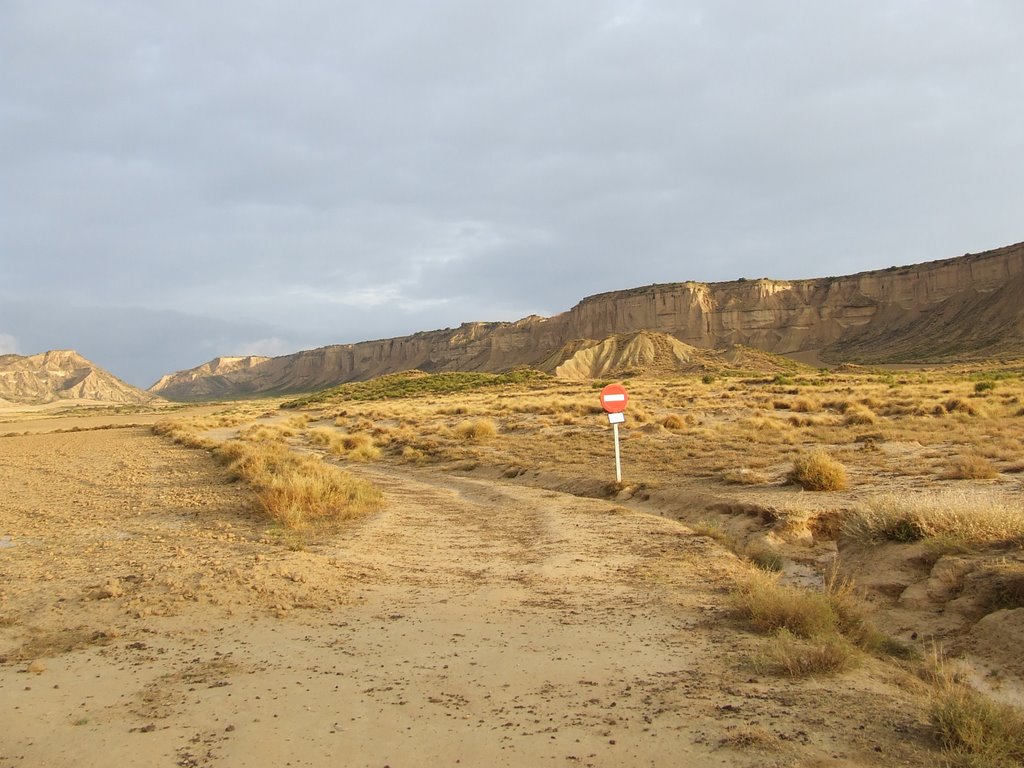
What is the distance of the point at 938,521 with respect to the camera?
7410 mm

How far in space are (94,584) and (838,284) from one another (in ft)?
491

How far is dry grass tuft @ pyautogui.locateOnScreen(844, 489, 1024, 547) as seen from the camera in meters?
6.99

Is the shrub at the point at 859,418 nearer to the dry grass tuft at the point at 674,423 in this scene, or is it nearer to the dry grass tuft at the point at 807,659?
the dry grass tuft at the point at 674,423

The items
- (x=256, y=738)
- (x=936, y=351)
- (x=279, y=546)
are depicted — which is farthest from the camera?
(x=936, y=351)

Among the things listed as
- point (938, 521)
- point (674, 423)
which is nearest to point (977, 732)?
point (938, 521)

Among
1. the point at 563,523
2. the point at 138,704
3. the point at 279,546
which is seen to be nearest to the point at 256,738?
the point at 138,704

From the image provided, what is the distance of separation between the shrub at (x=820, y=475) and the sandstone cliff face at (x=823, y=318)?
292 ft

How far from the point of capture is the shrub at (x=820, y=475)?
11953mm

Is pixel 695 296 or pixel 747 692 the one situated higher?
pixel 695 296

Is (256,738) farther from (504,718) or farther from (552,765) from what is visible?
(552,765)

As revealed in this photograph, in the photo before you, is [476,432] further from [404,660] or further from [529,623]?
[404,660]

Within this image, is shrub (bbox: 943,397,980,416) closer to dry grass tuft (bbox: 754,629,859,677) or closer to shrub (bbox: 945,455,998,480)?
shrub (bbox: 945,455,998,480)

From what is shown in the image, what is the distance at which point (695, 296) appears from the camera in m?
144

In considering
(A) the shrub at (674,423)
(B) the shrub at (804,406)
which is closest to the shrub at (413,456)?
(A) the shrub at (674,423)
